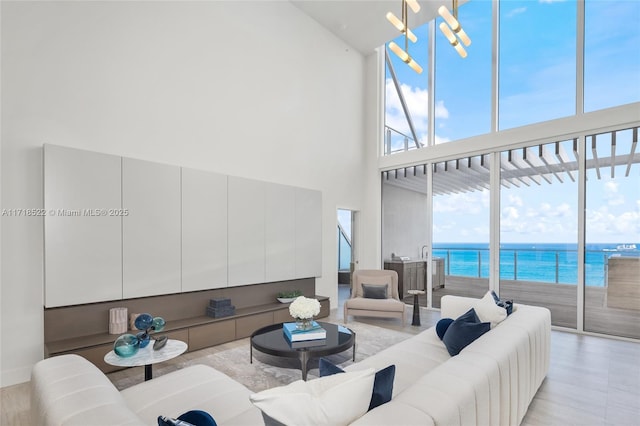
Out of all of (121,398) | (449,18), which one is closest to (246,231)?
(121,398)

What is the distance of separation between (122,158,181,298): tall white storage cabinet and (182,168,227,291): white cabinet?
0.12m

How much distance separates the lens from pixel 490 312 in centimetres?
299

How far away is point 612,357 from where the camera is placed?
387 centimetres

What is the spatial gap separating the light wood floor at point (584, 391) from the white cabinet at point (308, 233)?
3.06 meters

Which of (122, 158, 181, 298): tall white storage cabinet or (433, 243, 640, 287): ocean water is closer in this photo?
(122, 158, 181, 298): tall white storage cabinet

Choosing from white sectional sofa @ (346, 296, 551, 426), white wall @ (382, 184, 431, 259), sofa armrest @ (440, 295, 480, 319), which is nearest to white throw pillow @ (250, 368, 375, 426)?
white sectional sofa @ (346, 296, 551, 426)

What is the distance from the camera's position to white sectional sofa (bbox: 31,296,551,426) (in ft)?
4.55

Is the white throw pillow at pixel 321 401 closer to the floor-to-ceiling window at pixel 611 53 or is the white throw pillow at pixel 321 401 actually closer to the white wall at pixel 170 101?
the white wall at pixel 170 101

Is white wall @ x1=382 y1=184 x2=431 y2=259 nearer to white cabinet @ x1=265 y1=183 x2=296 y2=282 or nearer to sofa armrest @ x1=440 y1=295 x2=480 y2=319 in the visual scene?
white cabinet @ x1=265 y1=183 x2=296 y2=282

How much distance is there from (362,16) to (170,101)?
405cm

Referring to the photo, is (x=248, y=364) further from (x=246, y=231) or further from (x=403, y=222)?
(x=403, y=222)

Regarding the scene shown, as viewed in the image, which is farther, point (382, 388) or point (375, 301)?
point (375, 301)

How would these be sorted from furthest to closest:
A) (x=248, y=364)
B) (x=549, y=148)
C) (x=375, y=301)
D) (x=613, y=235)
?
(x=549, y=148) < (x=375, y=301) < (x=613, y=235) < (x=248, y=364)

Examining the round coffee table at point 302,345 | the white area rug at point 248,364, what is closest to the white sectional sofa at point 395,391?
the round coffee table at point 302,345
